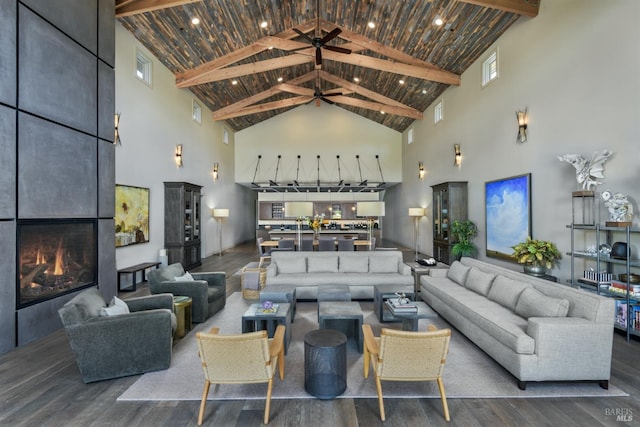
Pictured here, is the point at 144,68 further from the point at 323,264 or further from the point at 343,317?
the point at 343,317

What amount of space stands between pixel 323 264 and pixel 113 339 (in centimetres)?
347

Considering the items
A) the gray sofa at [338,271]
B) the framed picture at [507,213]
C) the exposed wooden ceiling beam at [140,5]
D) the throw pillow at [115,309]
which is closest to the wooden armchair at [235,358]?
the throw pillow at [115,309]

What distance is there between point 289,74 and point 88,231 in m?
8.10

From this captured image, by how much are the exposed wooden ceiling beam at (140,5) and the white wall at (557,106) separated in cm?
613

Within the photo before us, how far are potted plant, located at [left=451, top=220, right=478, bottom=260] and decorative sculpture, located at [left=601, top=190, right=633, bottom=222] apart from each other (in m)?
3.56

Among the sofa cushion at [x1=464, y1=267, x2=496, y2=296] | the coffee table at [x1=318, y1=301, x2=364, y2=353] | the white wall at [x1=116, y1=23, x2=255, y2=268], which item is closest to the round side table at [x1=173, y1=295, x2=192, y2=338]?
the coffee table at [x1=318, y1=301, x2=364, y2=353]

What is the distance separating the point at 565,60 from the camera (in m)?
4.78

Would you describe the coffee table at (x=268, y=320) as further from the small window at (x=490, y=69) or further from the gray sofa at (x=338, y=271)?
the small window at (x=490, y=69)

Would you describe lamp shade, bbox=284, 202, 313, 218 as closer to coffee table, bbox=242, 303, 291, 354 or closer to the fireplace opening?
the fireplace opening

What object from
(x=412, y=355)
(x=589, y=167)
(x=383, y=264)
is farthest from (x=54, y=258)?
(x=589, y=167)

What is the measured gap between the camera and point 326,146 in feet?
44.8

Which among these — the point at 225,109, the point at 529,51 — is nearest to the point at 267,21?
the point at 225,109

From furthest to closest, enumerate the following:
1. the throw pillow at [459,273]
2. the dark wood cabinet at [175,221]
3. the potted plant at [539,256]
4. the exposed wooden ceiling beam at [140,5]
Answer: the dark wood cabinet at [175,221] < the exposed wooden ceiling beam at [140,5] < the potted plant at [539,256] < the throw pillow at [459,273]

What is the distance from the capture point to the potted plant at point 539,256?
4.91 meters
